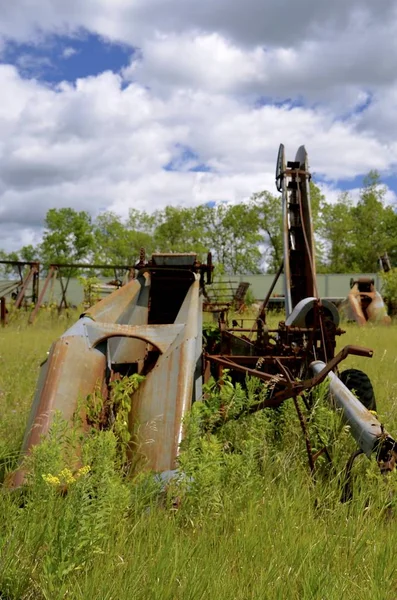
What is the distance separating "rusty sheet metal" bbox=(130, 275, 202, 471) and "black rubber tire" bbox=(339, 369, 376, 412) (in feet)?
5.46

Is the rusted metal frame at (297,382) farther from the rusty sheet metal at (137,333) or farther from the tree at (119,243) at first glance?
the tree at (119,243)

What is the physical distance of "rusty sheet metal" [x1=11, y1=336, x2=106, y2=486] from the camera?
3.04 meters

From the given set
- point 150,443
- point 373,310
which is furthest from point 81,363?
point 373,310

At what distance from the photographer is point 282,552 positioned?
230 cm

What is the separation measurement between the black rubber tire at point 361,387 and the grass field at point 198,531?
1284 millimetres

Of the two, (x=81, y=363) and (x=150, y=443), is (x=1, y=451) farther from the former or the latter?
(x=150, y=443)

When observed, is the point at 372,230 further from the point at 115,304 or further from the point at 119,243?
the point at 115,304

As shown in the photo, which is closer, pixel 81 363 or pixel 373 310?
pixel 81 363

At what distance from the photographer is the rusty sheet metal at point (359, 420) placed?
283 centimetres

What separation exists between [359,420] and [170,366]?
46.4 inches

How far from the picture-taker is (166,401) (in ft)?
10.6

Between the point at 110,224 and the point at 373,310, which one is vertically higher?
the point at 110,224

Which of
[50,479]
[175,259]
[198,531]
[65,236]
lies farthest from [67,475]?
[65,236]

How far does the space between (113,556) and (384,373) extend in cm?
531
